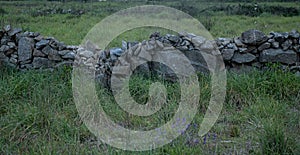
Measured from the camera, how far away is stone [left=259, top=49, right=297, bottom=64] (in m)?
4.97

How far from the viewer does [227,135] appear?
11.1ft

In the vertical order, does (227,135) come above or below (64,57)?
below

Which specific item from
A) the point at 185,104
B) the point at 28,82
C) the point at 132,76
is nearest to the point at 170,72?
the point at 132,76

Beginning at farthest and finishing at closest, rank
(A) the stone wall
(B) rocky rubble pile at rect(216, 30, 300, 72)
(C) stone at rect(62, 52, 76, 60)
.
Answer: (C) stone at rect(62, 52, 76, 60) < (B) rocky rubble pile at rect(216, 30, 300, 72) < (A) the stone wall

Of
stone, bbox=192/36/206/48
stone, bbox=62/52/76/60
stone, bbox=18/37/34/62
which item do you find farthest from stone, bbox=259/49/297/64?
stone, bbox=18/37/34/62

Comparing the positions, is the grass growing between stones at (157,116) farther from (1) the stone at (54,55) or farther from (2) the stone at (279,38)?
(2) the stone at (279,38)

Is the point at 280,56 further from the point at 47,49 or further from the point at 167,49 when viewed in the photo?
the point at 47,49

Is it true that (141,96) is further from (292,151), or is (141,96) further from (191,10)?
(191,10)

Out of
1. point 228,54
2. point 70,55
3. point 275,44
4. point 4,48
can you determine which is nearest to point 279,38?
point 275,44

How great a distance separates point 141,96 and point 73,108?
92 cm

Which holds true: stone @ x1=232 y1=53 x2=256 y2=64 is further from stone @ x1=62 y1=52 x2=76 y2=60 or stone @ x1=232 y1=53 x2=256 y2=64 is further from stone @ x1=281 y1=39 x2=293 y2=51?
stone @ x1=62 y1=52 x2=76 y2=60

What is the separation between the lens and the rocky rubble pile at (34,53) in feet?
16.9

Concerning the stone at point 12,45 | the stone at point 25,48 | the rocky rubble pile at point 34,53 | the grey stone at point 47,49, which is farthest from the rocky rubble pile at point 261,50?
the stone at point 12,45

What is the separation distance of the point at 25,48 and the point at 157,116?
9.17 feet
